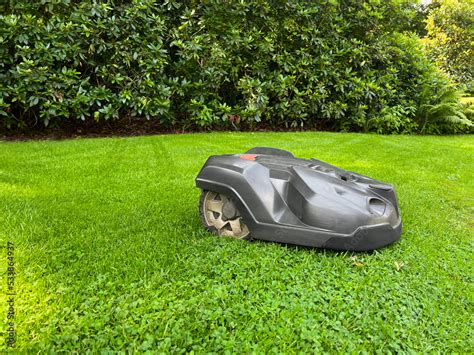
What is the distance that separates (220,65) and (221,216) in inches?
190

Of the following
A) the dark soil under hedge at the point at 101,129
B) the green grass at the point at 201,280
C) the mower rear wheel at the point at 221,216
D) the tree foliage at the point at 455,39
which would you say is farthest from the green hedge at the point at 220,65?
the tree foliage at the point at 455,39

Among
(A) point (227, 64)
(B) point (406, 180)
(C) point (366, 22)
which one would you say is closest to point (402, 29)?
(C) point (366, 22)

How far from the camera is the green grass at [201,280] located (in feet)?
4.84

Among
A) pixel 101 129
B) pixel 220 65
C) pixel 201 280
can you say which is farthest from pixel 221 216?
pixel 101 129

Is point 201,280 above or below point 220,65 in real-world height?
below

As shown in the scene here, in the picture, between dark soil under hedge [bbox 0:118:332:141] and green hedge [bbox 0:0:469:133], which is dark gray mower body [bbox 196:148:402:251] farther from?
dark soil under hedge [bbox 0:118:332:141]

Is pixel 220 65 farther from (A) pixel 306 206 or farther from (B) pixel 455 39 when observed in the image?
(B) pixel 455 39

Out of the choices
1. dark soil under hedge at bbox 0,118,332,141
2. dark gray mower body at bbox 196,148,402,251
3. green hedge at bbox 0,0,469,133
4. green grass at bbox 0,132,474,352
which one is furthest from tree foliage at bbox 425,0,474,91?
dark gray mower body at bbox 196,148,402,251

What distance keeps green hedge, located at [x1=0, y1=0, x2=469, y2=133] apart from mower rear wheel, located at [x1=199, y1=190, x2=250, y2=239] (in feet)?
13.7

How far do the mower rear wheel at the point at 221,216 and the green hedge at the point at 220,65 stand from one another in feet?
13.7

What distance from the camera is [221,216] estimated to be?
2289 millimetres

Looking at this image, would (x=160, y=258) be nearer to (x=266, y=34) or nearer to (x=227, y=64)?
(x=227, y=64)

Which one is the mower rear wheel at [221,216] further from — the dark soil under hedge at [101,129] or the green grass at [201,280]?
the dark soil under hedge at [101,129]

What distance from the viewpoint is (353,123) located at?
812 cm
